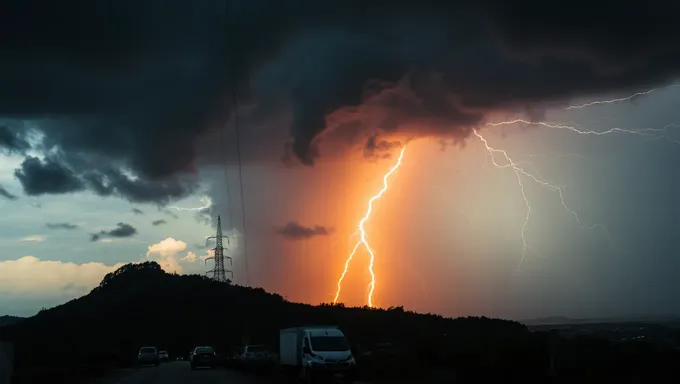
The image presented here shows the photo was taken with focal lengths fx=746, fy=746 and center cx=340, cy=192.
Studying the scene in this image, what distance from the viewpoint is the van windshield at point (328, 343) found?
108 ft

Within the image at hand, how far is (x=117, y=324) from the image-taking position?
140250mm

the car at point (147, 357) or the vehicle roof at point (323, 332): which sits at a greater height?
the car at point (147, 357)

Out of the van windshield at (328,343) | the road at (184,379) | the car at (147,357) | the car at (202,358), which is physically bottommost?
the road at (184,379)

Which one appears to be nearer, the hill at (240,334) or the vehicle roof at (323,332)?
the hill at (240,334)

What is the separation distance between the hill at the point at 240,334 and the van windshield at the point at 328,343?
2.49 m

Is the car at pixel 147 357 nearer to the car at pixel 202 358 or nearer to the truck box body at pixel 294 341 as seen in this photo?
the car at pixel 202 358

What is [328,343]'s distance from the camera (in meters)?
33.3

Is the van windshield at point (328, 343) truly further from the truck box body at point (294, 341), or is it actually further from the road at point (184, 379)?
the road at point (184, 379)

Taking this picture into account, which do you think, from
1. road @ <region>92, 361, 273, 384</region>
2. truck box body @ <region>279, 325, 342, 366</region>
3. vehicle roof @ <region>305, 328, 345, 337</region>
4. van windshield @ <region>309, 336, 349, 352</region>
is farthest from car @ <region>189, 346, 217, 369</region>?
van windshield @ <region>309, 336, 349, 352</region>

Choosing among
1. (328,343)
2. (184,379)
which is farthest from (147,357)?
(328,343)

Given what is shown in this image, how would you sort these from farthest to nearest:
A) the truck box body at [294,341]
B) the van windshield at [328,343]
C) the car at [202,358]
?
the car at [202,358]
the truck box body at [294,341]
the van windshield at [328,343]

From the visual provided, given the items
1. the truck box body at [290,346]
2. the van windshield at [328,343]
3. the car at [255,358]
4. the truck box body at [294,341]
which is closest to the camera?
the van windshield at [328,343]

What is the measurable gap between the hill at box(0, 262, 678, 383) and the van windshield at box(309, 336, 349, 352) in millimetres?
2494

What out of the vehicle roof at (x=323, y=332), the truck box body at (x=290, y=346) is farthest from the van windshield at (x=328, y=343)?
the truck box body at (x=290, y=346)
